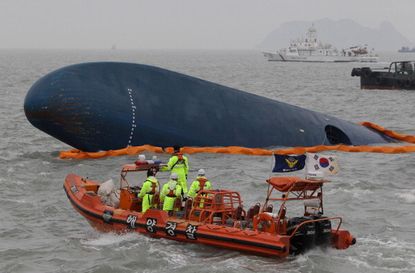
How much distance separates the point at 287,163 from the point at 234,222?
2086 millimetres

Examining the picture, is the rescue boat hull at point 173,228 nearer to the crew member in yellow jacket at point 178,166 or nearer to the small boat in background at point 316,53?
the crew member in yellow jacket at point 178,166

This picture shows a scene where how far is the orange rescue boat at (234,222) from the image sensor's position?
17453mm

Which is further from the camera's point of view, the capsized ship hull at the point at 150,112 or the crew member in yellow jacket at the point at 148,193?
the capsized ship hull at the point at 150,112

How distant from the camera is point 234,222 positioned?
60.8ft

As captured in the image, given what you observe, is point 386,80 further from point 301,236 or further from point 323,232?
point 301,236

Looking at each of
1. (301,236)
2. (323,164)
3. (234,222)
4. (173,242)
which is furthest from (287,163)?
(173,242)

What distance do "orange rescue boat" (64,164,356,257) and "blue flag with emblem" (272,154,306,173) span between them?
282 millimetres

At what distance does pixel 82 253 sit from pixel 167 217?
94.7 inches

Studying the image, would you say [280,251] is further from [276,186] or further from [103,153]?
[103,153]

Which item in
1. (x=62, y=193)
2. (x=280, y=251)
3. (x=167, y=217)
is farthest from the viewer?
(x=62, y=193)

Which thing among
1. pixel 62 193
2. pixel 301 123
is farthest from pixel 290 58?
pixel 62 193

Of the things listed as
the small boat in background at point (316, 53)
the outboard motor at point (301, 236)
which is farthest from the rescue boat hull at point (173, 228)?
the small boat in background at point (316, 53)

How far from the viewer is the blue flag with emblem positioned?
1783 centimetres

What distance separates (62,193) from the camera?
1019 inches
